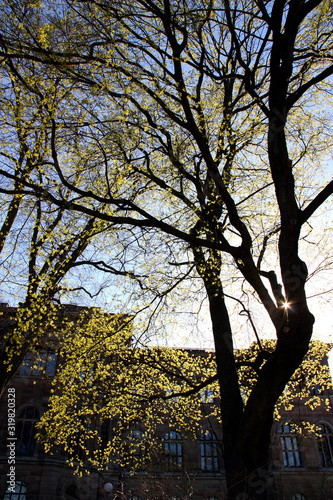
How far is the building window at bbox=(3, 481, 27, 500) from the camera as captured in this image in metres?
19.4

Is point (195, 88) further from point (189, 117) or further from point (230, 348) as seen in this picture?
point (230, 348)

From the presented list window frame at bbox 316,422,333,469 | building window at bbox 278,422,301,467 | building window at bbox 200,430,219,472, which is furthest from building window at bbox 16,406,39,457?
window frame at bbox 316,422,333,469

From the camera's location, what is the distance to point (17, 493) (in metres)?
19.5

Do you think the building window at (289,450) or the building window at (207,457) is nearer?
the building window at (207,457)

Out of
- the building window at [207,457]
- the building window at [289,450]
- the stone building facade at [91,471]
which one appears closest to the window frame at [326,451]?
the stone building facade at [91,471]

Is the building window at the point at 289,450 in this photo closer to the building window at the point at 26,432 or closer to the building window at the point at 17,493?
the building window at the point at 26,432

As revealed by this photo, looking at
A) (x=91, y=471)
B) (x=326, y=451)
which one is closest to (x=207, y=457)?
(x=91, y=471)

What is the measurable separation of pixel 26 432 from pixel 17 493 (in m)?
3.13

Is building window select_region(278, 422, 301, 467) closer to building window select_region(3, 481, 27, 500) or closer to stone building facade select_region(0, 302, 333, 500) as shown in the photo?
stone building facade select_region(0, 302, 333, 500)

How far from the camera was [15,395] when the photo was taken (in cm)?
2209

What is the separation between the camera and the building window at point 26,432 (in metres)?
20.8

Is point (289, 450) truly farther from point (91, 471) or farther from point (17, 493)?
point (17, 493)

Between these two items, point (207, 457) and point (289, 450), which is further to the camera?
point (289, 450)

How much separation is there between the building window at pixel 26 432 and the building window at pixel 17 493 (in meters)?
1.51
